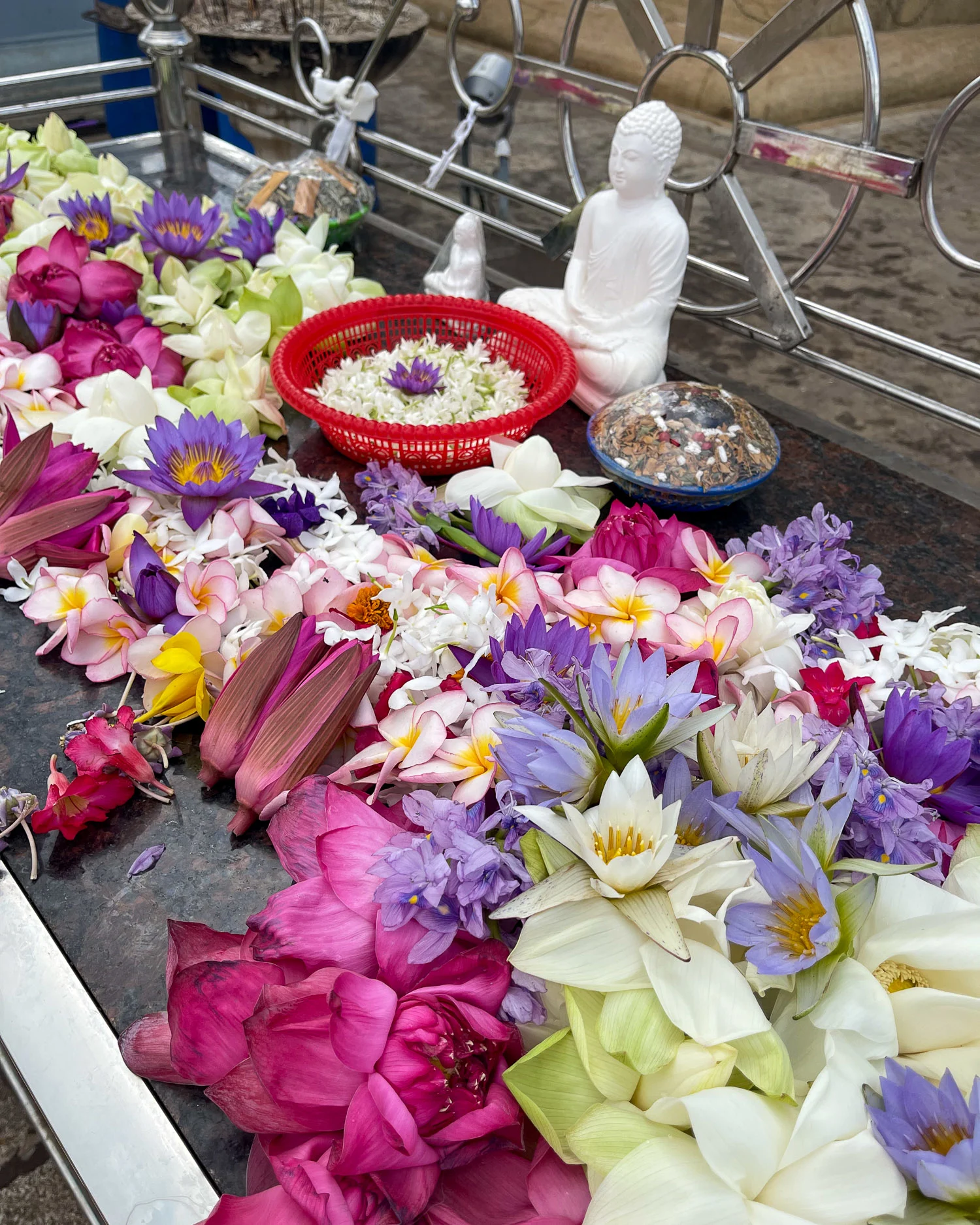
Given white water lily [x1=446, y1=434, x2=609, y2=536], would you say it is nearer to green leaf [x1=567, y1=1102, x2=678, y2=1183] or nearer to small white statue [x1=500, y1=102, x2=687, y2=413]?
small white statue [x1=500, y1=102, x2=687, y2=413]

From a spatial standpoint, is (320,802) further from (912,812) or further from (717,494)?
(717,494)

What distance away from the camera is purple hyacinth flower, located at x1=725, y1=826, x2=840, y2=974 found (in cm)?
44

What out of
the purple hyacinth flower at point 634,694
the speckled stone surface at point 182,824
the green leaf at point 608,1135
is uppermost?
the purple hyacinth flower at point 634,694

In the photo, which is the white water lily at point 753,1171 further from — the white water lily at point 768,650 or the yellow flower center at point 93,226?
the yellow flower center at point 93,226

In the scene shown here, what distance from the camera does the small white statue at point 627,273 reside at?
3.51 feet

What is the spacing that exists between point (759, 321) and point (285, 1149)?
278 centimetres

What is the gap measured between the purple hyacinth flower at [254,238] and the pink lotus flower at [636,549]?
785 mm

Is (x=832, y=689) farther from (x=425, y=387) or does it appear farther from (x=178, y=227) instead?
(x=178, y=227)

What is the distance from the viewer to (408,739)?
641 mm

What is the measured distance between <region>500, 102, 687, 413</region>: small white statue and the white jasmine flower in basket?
0.10 m

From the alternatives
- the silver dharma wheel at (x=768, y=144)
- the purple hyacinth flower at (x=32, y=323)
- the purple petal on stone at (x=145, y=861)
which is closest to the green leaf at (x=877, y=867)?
the purple petal on stone at (x=145, y=861)

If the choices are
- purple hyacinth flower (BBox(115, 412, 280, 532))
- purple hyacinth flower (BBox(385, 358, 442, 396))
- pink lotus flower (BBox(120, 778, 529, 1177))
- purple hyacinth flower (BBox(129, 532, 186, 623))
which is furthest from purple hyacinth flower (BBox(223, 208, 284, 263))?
pink lotus flower (BBox(120, 778, 529, 1177))

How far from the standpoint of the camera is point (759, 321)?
2820 millimetres

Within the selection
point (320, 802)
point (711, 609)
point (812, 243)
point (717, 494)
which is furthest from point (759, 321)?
point (320, 802)
